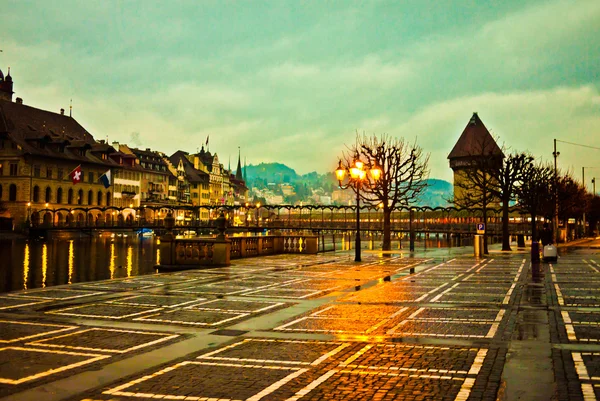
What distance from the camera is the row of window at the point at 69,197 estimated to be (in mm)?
110750

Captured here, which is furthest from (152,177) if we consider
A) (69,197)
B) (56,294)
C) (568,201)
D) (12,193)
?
(56,294)

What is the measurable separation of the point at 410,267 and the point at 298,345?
2144 cm

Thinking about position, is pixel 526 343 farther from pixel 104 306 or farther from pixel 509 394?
pixel 104 306

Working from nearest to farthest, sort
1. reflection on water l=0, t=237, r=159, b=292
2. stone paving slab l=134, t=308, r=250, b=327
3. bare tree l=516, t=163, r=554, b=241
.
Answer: stone paving slab l=134, t=308, r=250, b=327 → reflection on water l=0, t=237, r=159, b=292 → bare tree l=516, t=163, r=554, b=241

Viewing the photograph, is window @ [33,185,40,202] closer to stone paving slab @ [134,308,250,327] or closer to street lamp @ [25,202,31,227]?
street lamp @ [25,202,31,227]

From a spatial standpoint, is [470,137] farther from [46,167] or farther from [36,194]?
[36,194]

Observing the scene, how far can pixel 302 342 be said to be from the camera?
38.4 ft

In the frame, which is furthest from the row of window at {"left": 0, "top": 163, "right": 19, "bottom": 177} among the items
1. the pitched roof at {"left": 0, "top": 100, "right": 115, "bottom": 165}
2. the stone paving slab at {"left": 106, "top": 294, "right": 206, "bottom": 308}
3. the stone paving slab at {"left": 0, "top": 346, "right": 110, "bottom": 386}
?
the stone paving slab at {"left": 0, "top": 346, "right": 110, "bottom": 386}

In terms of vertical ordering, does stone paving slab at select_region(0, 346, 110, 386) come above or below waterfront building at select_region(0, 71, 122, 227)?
below

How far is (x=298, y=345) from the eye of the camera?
37.5ft

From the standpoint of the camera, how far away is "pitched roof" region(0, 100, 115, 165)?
11231 centimetres

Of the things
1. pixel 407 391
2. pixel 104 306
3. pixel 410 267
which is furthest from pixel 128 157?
pixel 407 391

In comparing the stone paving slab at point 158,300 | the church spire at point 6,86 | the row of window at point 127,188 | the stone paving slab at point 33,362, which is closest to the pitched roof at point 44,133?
the row of window at point 127,188

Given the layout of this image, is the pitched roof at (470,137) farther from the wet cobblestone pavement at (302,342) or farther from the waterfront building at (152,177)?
the wet cobblestone pavement at (302,342)
